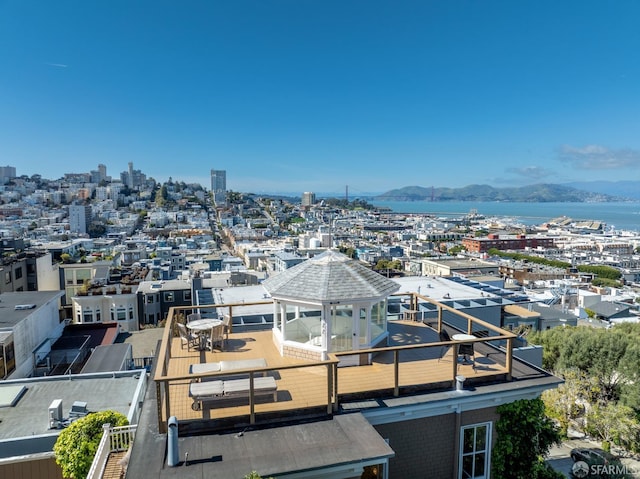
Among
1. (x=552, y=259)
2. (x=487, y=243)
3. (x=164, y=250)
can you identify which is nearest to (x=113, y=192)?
(x=164, y=250)

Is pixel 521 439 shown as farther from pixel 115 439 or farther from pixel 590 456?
pixel 590 456

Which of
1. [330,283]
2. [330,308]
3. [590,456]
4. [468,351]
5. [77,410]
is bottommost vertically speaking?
[590,456]

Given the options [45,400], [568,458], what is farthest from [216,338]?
[568,458]

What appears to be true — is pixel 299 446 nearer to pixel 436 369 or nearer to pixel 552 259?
pixel 436 369

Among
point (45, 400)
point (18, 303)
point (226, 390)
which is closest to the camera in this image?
point (226, 390)

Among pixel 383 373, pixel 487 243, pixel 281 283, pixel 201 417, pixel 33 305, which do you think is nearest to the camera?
pixel 201 417

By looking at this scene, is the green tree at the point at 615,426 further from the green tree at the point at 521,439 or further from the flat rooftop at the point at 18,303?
the flat rooftop at the point at 18,303

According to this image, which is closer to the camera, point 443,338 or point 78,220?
point 443,338

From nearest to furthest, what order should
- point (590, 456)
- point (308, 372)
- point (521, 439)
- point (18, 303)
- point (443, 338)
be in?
point (521, 439)
point (308, 372)
point (443, 338)
point (590, 456)
point (18, 303)
